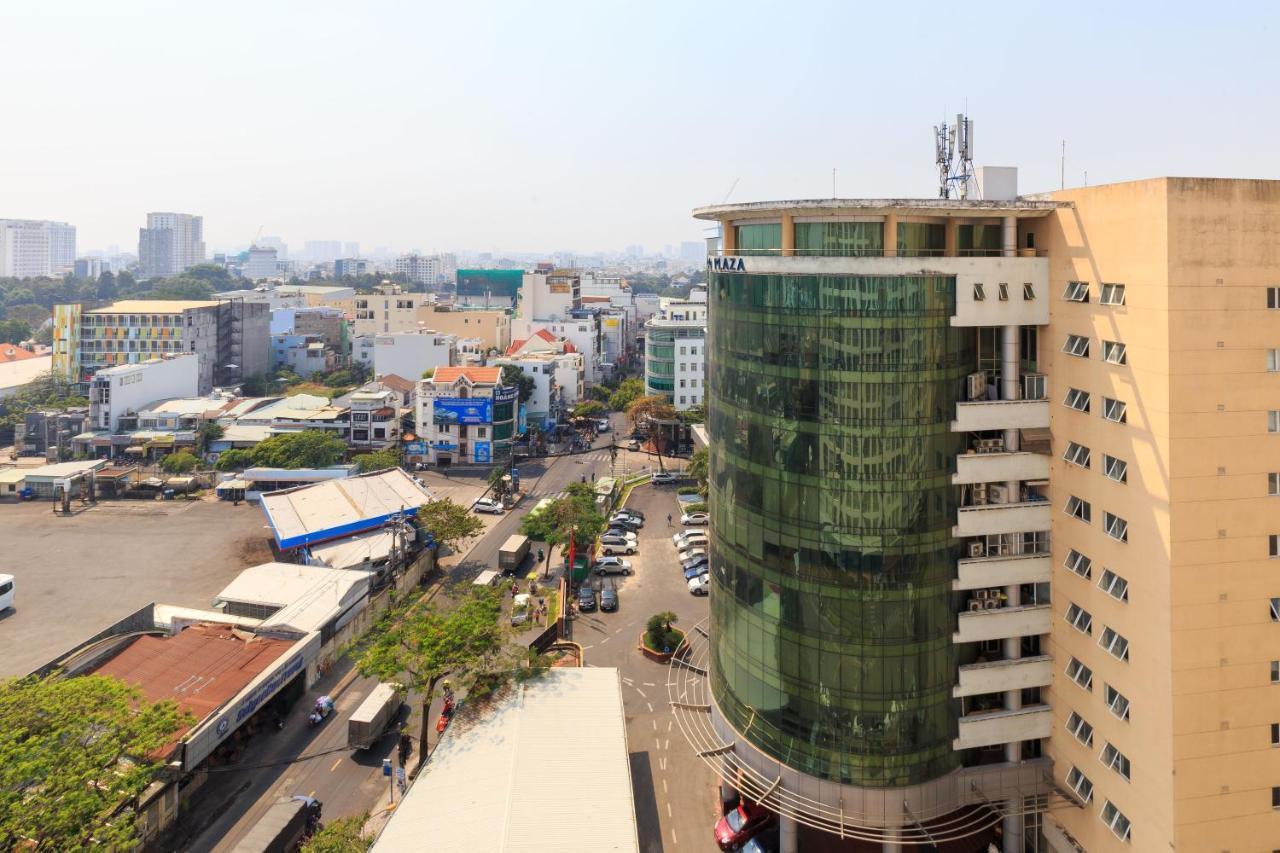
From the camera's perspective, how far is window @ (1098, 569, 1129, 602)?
16533mm

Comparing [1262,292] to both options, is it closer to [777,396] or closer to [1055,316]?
[1055,316]

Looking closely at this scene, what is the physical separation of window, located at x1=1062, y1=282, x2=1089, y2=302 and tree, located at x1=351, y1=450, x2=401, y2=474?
46.6 m

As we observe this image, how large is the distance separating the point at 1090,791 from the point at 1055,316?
11.3 metres

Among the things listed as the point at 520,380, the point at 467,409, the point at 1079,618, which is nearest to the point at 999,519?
the point at 1079,618

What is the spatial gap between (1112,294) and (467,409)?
52681 mm

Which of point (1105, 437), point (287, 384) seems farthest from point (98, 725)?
point (287, 384)

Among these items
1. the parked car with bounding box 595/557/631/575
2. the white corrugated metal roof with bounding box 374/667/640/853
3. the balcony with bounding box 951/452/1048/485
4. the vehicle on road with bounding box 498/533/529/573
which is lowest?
the white corrugated metal roof with bounding box 374/667/640/853

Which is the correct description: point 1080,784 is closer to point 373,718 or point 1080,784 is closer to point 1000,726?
point 1000,726

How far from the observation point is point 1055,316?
1841 centimetres

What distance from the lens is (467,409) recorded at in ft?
207

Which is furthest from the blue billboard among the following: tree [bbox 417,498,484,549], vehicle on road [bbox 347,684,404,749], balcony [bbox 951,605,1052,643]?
balcony [bbox 951,605,1052,643]

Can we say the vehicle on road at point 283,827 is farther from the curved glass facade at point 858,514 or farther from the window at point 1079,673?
the window at point 1079,673

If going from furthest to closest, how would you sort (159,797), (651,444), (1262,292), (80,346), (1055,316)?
1. (80,346)
2. (651,444)
3. (159,797)
4. (1055,316)
5. (1262,292)

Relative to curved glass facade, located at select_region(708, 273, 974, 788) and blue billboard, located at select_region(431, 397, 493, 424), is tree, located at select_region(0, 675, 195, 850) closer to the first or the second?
curved glass facade, located at select_region(708, 273, 974, 788)
